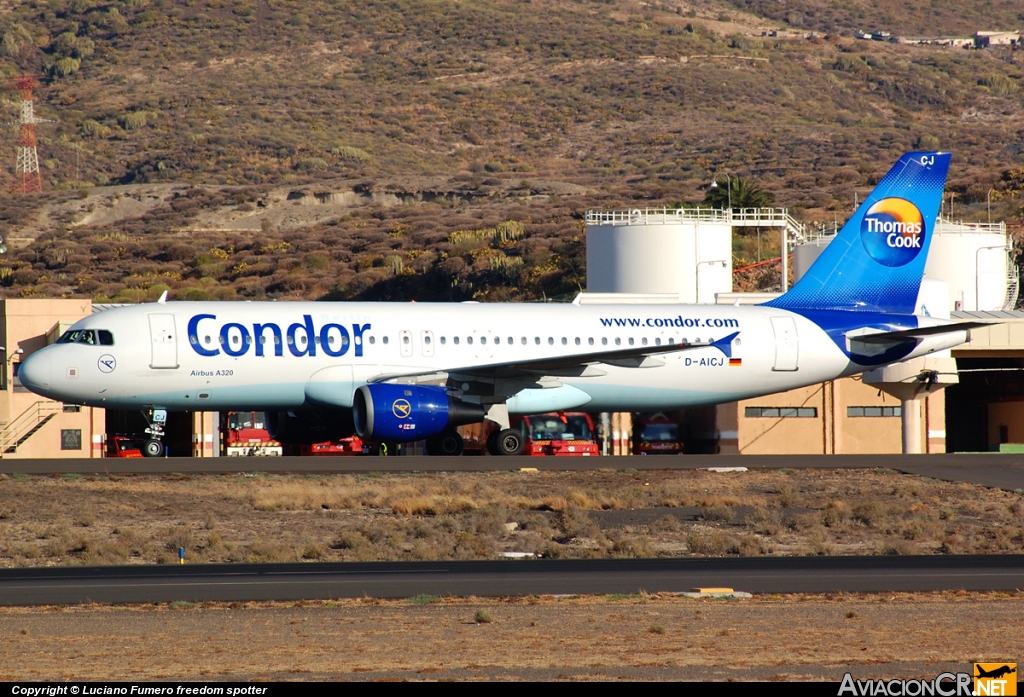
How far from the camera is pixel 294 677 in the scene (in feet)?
40.2

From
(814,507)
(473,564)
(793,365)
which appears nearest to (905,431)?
(793,365)

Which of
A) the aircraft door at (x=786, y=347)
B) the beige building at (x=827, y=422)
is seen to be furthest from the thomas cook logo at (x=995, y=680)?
the beige building at (x=827, y=422)

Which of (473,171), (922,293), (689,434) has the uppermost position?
(473,171)

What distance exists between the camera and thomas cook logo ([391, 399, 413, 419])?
31.5m

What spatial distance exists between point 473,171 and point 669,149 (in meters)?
18.6

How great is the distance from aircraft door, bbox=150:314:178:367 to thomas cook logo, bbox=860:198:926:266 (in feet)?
61.1

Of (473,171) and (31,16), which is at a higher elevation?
(31,16)

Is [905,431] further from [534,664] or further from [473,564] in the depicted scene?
[534,664]

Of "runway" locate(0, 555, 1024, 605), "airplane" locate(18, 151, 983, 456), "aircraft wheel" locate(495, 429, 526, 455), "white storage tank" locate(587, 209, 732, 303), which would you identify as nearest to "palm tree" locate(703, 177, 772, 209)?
"white storage tank" locate(587, 209, 732, 303)

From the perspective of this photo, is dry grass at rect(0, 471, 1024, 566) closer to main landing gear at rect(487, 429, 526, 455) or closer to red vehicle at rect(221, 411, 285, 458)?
main landing gear at rect(487, 429, 526, 455)

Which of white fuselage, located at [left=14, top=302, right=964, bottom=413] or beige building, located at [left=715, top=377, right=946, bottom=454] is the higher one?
white fuselage, located at [left=14, top=302, right=964, bottom=413]

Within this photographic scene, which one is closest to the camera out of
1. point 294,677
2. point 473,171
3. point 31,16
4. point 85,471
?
point 294,677

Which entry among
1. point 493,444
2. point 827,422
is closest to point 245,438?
point 493,444

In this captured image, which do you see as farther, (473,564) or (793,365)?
(793,365)
